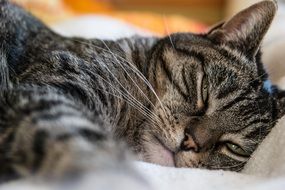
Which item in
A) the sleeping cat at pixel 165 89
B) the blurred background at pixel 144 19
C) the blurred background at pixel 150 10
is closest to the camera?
the sleeping cat at pixel 165 89

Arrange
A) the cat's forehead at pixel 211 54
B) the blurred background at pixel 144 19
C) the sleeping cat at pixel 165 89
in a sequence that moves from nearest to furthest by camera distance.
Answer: the sleeping cat at pixel 165 89 → the cat's forehead at pixel 211 54 → the blurred background at pixel 144 19

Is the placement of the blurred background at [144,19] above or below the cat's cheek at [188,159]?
above

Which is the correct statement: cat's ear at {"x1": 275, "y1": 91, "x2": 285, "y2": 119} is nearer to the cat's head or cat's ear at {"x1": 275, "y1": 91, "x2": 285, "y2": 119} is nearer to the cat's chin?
the cat's head

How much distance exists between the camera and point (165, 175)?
4.00 feet

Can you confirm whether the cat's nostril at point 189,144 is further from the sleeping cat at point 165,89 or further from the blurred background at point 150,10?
the blurred background at point 150,10

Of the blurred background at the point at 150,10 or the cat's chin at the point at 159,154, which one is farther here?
the blurred background at the point at 150,10

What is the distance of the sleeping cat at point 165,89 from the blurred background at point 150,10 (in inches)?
30.7

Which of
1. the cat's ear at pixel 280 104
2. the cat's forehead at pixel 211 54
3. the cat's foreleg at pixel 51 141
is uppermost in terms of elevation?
the cat's forehead at pixel 211 54

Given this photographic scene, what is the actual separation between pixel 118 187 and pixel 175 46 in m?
0.88

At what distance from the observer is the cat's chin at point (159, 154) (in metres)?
1.47

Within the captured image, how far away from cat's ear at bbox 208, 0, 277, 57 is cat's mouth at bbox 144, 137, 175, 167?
472mm

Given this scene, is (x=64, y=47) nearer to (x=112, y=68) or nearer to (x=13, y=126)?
(x=112, y=68)

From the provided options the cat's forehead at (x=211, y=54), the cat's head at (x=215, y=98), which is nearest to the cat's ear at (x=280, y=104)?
the cat's head at (x=215, y=98)

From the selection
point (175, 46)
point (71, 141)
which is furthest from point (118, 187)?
point (175, 46)
